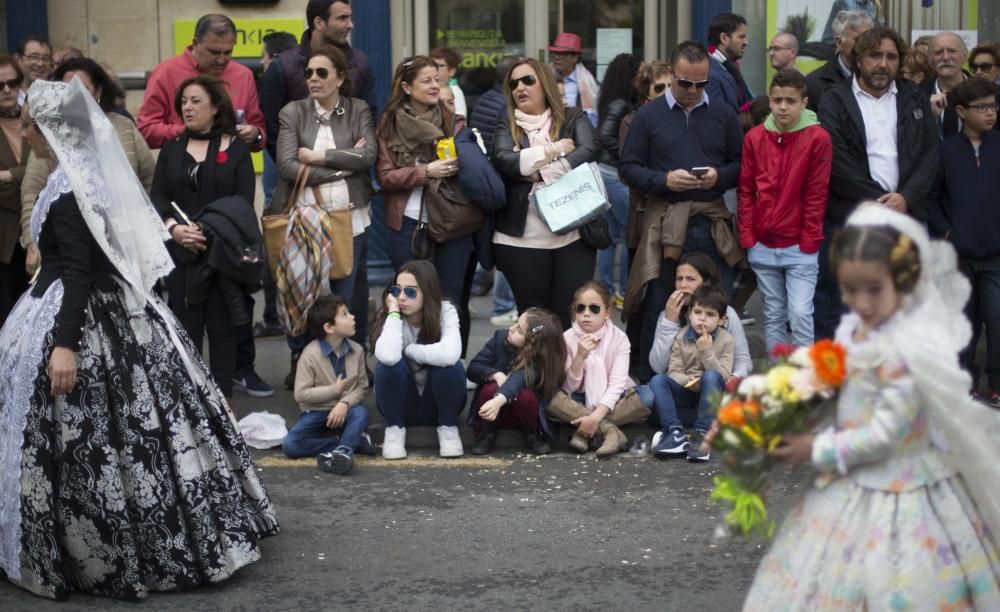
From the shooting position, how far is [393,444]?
307 inches

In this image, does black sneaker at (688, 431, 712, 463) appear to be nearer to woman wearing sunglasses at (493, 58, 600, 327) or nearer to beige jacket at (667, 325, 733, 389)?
beige jacket at (667, 325, 733, 389)

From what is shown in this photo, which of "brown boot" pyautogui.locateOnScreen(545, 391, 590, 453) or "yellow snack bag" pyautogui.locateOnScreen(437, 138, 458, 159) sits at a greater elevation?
"yellow snack bag" pyautogui.locateOnScreen(437, 138, 458, 159)

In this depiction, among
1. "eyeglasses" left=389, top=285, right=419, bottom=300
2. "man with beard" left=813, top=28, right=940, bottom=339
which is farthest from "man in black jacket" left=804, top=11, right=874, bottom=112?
"eyeglasses" left=389, top=285, right=419, bottom=300

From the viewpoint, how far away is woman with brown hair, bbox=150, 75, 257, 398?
8.19 meters

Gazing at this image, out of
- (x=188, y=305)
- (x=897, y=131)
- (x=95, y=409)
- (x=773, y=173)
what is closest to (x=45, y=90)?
(x=95, y=409)

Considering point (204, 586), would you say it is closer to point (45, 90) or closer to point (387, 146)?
point (45, 90)

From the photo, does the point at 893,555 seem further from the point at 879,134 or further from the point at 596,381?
the point at 879,134

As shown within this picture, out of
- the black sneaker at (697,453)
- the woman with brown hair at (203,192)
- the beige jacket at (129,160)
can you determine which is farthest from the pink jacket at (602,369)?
the beige jacket at (129,160)

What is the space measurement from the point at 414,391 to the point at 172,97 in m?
2.48

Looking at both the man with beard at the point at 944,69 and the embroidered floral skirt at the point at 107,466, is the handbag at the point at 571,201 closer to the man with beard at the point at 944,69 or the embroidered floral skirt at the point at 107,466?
the man with beard at the point at 944,69

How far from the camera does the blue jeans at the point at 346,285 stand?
346 inches

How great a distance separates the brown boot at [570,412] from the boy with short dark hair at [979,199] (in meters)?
2.41

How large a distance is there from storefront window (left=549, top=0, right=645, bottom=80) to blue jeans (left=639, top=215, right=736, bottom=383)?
4.27 m

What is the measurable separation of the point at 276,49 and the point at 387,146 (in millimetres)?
2475
